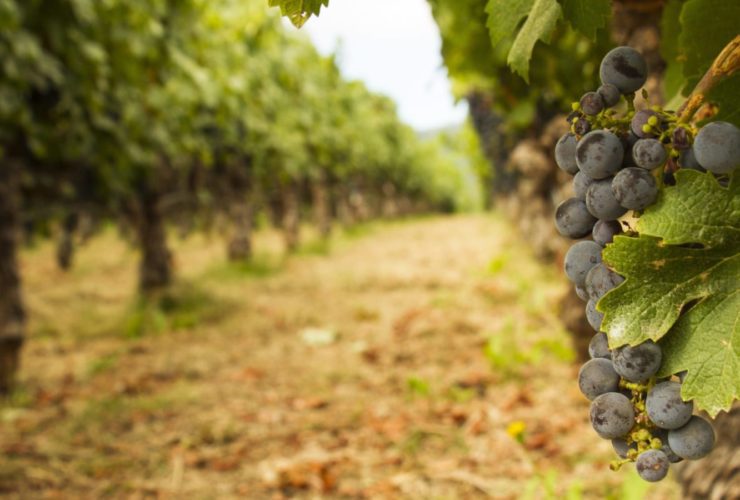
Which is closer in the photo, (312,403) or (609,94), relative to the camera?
(609,94)

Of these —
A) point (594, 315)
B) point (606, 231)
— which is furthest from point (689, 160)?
point (594, 315)

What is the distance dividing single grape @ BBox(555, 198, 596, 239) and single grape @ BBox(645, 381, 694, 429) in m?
0.24

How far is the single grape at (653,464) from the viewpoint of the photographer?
2.69ft

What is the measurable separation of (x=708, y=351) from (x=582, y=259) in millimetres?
204

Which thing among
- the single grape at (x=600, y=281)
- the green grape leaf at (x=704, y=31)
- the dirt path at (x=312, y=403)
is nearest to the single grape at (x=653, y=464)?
the single grape at (x=600, y=281)

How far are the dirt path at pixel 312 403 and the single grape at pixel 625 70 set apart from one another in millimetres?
1810

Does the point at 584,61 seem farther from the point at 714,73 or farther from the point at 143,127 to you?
the point at 143,127

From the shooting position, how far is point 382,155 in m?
25.1

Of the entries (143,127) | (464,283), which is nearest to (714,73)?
(143,127)

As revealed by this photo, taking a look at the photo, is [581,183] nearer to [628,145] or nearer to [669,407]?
[628,145]

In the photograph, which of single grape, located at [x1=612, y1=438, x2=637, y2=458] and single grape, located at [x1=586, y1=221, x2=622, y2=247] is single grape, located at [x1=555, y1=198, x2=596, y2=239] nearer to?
single grape, located at [x1=586, y1=221, x2=622, y2=247]

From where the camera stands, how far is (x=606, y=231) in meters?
0.87

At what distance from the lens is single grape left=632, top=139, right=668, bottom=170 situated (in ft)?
2.60

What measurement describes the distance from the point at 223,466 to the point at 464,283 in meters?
5.75
